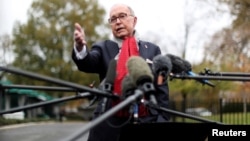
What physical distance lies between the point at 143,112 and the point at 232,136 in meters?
0.44

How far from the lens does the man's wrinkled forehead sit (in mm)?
2379

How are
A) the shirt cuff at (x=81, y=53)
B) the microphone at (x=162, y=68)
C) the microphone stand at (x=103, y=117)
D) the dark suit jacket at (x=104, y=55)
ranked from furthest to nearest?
the dark suit jacket at (x=104, y=55) → the shirt cuff at (x=81, y=53) → the microphone at (x=162, y=68) → the microphone stand at (x=103, y=117)

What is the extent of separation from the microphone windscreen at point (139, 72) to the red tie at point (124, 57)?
0.14 m

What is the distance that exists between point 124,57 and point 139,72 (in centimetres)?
49

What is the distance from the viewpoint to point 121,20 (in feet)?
7.81

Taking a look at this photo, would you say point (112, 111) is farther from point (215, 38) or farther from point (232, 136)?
point (215, 38)

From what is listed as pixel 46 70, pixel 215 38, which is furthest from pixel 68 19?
pixel 215 38

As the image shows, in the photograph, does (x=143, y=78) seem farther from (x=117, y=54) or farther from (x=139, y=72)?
(x=117, y=54)

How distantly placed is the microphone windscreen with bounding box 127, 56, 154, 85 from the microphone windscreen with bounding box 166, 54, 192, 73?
0.21m

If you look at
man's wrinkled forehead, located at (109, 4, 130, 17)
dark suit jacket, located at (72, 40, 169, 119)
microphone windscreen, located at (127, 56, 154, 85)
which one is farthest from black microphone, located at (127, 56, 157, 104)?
man's wrinkled forehead, located at (109, 4, 130, 17)

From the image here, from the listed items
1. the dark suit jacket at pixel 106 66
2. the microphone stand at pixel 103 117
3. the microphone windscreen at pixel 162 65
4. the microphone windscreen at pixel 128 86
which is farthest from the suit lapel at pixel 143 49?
the microphone stand at pixel 103 117

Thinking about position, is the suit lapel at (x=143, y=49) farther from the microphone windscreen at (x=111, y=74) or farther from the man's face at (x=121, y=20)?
the microphone windscreen at (x=111, y=74)

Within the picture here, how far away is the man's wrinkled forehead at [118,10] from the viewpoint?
7.80 feet

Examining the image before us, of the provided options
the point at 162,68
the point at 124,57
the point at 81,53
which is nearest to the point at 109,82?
the point at 162,68
